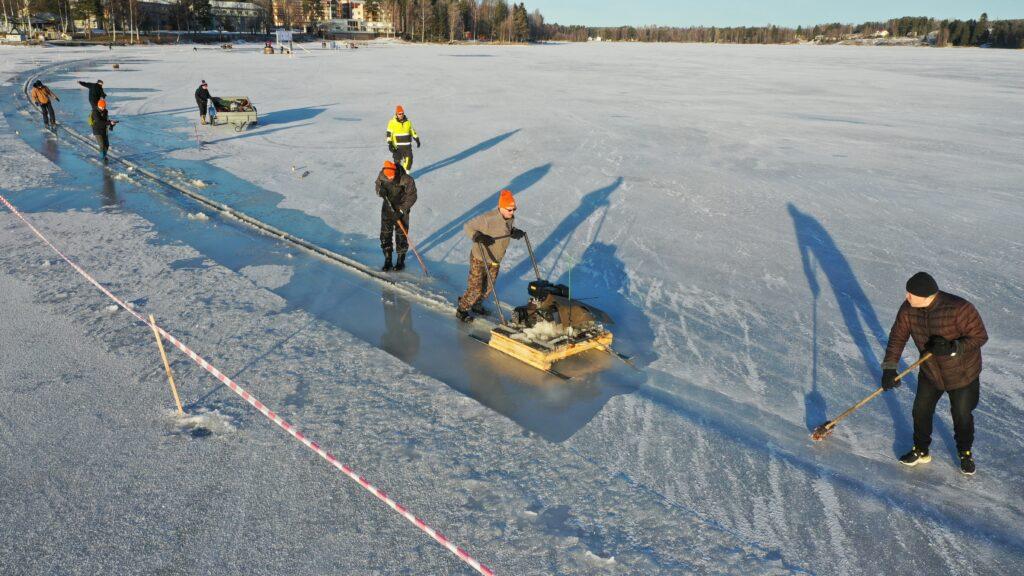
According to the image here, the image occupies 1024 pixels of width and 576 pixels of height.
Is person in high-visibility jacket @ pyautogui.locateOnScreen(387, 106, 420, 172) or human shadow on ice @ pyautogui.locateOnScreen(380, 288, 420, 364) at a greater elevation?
person in high-visibility jacket @ pyautogui.locateOnScreen(387, 106, 420, 172)

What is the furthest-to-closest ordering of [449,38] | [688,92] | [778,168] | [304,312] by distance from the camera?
1. [449,38]
2. [688,92]
3. [778,168]
4. [304,312]

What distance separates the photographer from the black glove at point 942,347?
4.08 metres

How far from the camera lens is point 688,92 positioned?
2838 cm

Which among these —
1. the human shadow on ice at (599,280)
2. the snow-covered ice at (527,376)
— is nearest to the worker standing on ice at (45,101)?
the snow-covered ice at (527,376)

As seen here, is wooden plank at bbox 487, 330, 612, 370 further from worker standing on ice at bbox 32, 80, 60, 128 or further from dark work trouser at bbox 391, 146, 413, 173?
worker standing on ice at bbox 32, 80, 60, 128

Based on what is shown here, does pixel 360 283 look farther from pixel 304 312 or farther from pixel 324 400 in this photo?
pixel 324 400

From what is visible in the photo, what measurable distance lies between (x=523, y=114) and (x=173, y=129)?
35.0 feet

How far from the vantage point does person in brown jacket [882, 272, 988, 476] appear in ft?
13.5

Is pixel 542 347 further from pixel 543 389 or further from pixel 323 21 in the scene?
pixel 323 21

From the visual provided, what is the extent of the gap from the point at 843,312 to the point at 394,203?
5.47 m

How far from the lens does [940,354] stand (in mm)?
4105

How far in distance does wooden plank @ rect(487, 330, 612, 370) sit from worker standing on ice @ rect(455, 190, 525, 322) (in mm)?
567

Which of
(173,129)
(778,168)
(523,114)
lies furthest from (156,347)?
(523,114)

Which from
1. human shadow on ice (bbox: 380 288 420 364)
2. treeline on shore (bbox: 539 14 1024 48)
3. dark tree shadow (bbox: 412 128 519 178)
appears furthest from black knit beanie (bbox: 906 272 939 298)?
treeline on shore (bbox: 539 14 1024 48)
